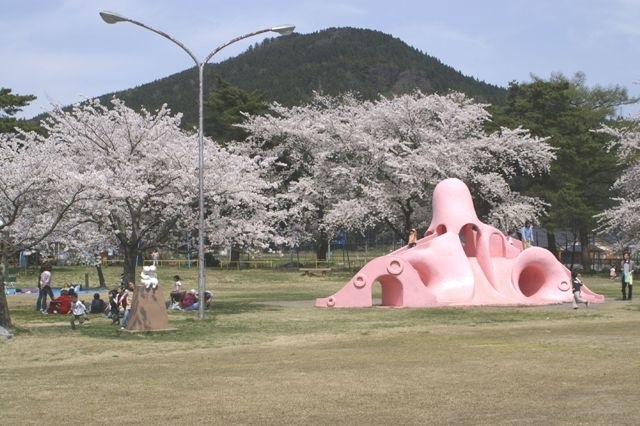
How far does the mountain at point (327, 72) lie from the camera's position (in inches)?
5276

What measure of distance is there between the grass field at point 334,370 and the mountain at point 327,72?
340 feet

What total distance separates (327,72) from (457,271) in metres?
126

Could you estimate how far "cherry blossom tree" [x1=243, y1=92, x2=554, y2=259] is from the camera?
50000 millimetres

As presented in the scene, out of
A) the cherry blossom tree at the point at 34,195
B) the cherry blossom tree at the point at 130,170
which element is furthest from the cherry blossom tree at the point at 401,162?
the cherry blossom tree at the point at 34,195

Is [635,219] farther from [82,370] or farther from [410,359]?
[82,370]

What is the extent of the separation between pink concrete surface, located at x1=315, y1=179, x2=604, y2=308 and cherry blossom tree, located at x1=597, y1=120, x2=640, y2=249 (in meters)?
16.7

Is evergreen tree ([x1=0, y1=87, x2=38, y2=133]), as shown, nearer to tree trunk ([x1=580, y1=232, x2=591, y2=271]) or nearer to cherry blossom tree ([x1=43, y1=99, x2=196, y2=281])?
cherry blossom tree ([x1=43, y1=99, x2=196, y2=281])

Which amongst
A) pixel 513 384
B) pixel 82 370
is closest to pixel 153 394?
pixel 82 370

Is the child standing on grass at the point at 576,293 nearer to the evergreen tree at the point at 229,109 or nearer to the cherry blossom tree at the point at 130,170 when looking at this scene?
the cherry blossom tree at the point at 130,170

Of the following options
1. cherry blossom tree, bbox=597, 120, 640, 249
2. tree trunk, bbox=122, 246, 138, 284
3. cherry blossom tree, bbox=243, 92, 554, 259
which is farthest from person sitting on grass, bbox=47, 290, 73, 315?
cherry blossom tree, bbox=597, 120, 640, 249

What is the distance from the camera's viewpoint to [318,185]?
5544 centimetres

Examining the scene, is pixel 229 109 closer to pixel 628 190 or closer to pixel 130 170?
pixel 628 190

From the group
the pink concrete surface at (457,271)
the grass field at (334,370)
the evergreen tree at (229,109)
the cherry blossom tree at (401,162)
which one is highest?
the evergreen tree at (229,109)

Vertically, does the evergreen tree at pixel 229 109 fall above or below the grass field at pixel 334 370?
above
